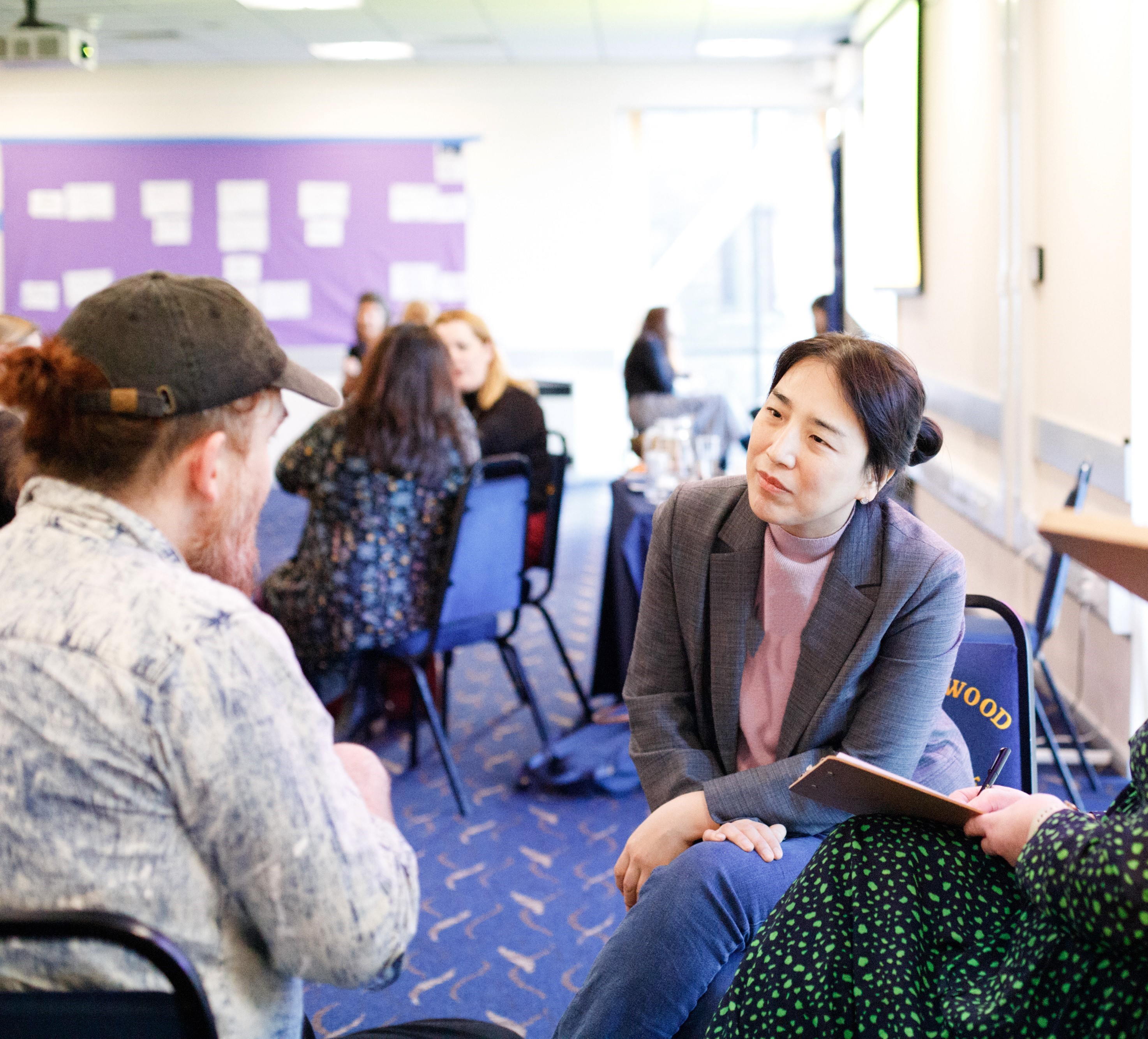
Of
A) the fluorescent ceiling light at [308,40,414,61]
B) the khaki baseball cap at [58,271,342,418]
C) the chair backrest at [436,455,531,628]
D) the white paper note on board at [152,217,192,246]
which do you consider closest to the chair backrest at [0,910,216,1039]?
the khaki baseball cap at [58,271,342,418]

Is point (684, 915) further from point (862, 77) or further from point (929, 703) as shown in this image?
point (862, 77)

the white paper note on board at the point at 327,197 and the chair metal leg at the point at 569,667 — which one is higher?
the white paper note on board at the point at 327,197

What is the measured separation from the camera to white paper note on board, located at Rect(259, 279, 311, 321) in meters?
8.30

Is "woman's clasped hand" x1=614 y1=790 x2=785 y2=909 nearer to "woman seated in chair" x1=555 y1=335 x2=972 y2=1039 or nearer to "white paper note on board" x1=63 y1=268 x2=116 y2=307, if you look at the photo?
"woman seated in chair" x1=555 y1=335 x2=972 y2=1039

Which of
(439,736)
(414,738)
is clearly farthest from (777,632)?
(414,738)

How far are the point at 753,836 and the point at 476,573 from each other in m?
1.62

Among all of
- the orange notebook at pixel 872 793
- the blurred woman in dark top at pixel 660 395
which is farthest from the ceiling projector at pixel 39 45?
the orange notebook at pixel 872 793

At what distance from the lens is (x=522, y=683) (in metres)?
3.21

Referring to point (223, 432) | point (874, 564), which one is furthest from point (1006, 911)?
point (223, 432)

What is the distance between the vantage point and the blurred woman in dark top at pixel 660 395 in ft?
20.5

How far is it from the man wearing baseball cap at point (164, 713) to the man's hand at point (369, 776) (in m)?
0.12

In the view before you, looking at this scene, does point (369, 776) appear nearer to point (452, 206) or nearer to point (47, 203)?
point (452, 206)

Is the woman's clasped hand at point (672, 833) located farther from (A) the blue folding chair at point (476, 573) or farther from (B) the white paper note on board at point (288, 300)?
(B) the white paper note on board at point (288, 300)

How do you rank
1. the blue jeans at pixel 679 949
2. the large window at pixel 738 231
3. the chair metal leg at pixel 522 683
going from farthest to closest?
1. the large window at pixel 738 231
2. the chair metal leg at pixel 522 683
3. the blue jeans at pixel 679 949
